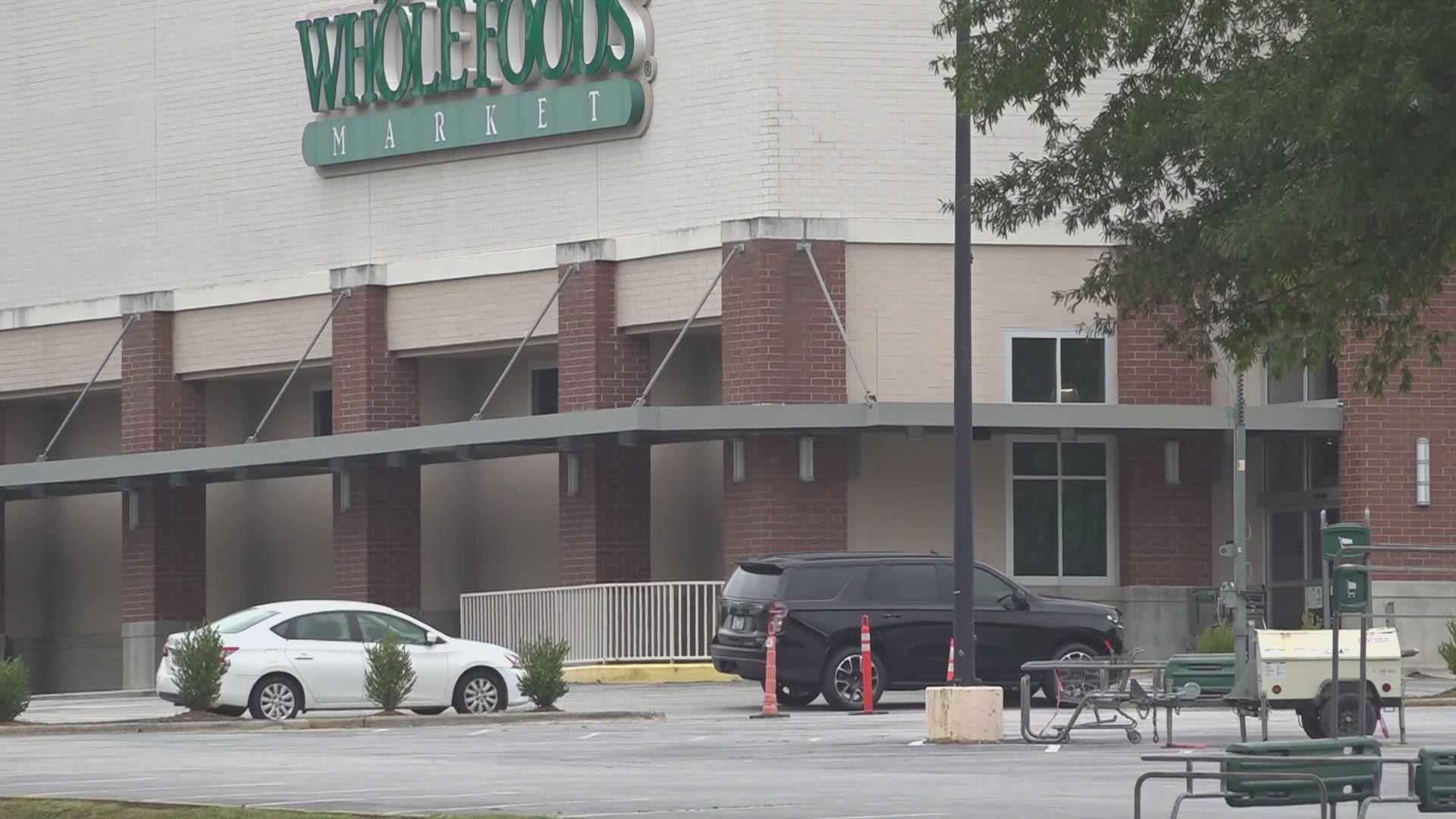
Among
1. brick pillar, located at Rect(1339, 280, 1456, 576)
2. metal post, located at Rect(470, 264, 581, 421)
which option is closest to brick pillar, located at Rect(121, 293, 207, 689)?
metal post, located at Rect(470, 264, 581, 421)

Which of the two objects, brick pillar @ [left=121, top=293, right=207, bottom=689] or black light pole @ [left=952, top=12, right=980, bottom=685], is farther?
brick pillar @ [left=121, top=293, right=207, bottom=689]

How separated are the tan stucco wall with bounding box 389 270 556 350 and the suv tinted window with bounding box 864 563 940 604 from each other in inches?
475

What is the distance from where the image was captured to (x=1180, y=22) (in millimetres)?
16984

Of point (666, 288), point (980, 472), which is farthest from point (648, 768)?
point (980, 472)

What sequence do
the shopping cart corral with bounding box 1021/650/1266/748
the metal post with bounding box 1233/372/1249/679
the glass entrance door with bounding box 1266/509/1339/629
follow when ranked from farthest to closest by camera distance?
1. the glass entrance door with bounding box 1266/509/1339/629
2. the metal post with bounding box 1233/372/1249/679
3. the shopping cart corral with bounding box 1021/650/1266/748

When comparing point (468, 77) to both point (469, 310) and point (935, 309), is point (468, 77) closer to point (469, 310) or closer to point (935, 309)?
point (469, 310)

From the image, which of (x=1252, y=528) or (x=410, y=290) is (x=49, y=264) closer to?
(x=410, y=290)

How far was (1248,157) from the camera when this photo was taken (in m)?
15.4

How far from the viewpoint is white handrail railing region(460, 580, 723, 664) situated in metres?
37.2

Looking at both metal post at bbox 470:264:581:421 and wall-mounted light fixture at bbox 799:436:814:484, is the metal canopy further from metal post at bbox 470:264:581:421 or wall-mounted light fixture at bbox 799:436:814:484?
metal post at bbox 470:264:581:421

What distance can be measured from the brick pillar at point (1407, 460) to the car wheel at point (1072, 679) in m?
9.32

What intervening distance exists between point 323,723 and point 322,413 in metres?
18.4

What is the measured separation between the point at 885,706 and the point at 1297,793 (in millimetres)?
17507

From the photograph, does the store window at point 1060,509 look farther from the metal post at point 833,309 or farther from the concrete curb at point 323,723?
the concrete curb at point 323,723
